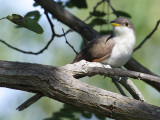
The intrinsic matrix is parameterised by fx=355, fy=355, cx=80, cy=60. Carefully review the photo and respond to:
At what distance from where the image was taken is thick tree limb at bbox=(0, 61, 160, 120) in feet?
12.9

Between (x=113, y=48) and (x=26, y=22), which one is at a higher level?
(x=113, y=48)

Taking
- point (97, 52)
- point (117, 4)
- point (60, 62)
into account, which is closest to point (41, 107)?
point (60, 62)

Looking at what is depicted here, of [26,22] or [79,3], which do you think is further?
[79,3]

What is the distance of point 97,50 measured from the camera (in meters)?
6.07

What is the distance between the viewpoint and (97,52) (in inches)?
238

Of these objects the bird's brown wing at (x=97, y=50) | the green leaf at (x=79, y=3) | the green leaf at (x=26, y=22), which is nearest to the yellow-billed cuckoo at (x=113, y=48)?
the bird's brown wing at (x=97, y=50)

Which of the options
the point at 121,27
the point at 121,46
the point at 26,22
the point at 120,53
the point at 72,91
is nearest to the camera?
the point at 26,22

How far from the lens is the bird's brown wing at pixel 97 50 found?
5.97 metres

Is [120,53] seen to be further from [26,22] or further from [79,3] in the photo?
[26,22]

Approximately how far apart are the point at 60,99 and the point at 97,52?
2.14m

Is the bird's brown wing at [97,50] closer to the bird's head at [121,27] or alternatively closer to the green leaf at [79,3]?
the bird's head at [121,27]

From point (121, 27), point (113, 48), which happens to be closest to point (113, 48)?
point (113, 48)

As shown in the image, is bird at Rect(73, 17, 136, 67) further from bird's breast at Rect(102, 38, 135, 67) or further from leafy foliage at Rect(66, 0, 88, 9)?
leafy foliage at Rect(66, 0, 88, 9)

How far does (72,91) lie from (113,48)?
2.24 meters
